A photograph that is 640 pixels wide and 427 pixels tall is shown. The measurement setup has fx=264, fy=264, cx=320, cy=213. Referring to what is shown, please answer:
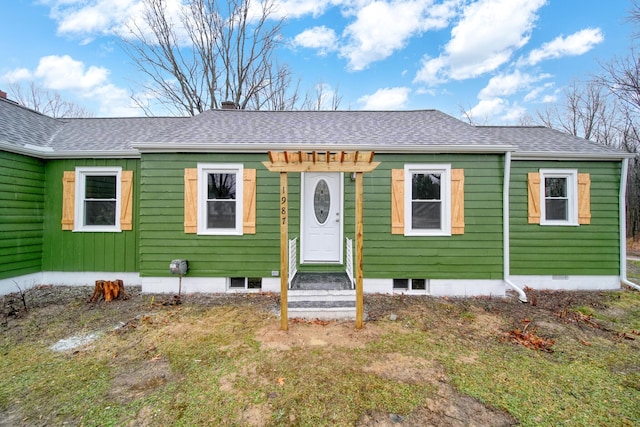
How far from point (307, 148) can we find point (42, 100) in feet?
69.9

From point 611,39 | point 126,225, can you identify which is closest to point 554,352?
point 126,225

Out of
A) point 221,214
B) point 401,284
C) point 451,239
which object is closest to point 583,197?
point 451,239

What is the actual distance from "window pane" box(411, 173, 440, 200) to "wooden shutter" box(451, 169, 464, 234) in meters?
0.30

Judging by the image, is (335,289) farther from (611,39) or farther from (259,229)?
(611,39)

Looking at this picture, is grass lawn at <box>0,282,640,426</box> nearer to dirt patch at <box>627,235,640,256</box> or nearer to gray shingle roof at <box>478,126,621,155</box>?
gray shingle roof at <box>478,126,621,155</box>

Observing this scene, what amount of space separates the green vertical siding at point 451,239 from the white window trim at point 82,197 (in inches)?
218

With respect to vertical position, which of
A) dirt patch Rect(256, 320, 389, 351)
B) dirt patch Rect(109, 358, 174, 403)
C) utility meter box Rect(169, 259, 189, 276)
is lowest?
dirt patch Rect(109, 358, 174, 403)

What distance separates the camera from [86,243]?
595 centimetres

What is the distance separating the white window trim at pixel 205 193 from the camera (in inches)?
213

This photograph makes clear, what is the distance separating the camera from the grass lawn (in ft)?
7.61

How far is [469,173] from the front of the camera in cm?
542

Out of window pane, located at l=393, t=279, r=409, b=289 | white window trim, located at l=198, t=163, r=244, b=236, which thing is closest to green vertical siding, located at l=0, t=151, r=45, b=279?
white window trim, located at l=198, t=163, r=244, b=236

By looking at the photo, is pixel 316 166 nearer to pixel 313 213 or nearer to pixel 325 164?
pixel 325 164

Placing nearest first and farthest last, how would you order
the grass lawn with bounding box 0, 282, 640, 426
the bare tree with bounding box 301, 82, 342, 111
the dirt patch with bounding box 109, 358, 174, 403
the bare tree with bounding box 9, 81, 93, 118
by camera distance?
the grass lawn with bounding box 0, 282, 640, 426, the dirt patch with bounding box 109, 358, 174, 403, the bare tree with bounding box 9, 81, 93, 118, the bare tree with bounding box 301, 82, 342, 111
